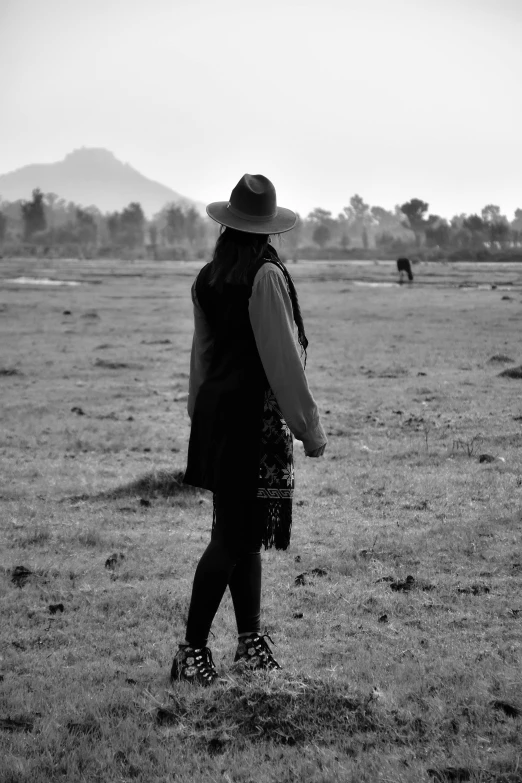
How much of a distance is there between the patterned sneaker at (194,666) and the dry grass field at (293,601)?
76 millimetres

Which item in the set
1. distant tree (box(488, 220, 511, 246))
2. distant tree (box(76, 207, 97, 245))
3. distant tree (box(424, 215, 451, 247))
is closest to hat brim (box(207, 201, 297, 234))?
distant tree (box(488, 220, 511, 246))

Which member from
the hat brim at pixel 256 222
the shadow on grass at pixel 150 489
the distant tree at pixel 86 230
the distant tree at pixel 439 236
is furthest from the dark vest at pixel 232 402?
the distant tree at pixel 86 230

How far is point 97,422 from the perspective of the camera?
1134 cm

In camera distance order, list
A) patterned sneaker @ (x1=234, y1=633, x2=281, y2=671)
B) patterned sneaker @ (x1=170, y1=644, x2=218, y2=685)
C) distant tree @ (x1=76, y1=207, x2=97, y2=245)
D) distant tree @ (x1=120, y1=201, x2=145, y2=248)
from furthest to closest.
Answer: distant tree @ (x1=120, y1=201, x2=145, y2=248) → distant tree @ (x1=76, y1=207, x2=97, y2=245) → patterned sneaker @ (x1=234, y1=633, x2=281, y2=671) → patterned sneaker @ (x1=170, y1=644, x2=218, y2=685)

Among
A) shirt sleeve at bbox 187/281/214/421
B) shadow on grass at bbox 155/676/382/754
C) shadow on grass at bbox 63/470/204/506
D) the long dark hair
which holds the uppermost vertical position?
the long dark hair

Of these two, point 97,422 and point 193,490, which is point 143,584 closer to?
point 193,490

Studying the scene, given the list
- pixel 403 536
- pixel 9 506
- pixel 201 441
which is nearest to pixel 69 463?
pixel 9 506

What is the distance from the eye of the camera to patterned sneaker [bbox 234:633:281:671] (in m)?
4.08

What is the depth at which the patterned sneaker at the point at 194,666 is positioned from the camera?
397cm

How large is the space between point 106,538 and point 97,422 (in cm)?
492

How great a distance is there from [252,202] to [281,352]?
2.45 ft

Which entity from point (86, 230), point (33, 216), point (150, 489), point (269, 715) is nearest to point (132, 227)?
point (86, 230)

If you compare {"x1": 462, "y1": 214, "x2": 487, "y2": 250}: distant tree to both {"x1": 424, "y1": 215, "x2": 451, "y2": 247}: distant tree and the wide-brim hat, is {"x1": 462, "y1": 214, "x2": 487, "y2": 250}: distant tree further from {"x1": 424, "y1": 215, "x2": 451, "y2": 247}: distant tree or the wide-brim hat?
the wide-brim hat

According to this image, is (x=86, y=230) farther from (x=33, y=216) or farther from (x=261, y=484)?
(x=261, y=484)
